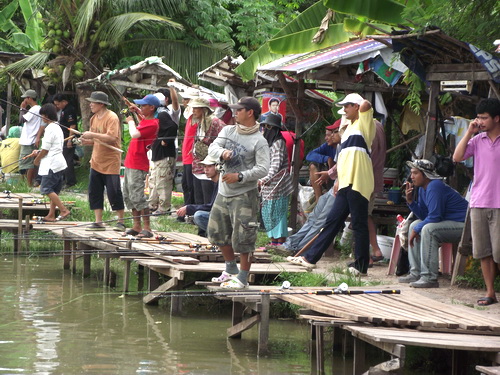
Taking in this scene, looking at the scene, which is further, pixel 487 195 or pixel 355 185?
pixel 355 185

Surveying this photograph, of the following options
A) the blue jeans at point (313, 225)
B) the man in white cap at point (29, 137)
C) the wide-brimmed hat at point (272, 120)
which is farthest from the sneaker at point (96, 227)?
the man in white cap at point (29, 137)

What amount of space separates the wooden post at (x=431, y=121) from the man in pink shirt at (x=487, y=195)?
4.25 ft

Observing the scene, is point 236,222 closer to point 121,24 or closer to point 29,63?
point 121,24

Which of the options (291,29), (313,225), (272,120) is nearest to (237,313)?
(313,225)

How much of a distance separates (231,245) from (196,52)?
13.4 metres

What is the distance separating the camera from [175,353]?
26.8 ft

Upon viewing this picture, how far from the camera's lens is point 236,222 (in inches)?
334

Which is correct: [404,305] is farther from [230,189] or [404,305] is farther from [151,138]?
[151,138]

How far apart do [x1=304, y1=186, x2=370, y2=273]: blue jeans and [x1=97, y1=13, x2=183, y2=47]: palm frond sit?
10.0m

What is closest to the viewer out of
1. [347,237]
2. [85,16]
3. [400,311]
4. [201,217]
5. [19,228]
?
[400,311]

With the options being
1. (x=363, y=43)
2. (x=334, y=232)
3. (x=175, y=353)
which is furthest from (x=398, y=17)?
(x=175, y=353)

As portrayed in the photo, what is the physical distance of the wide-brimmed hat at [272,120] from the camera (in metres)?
11.7

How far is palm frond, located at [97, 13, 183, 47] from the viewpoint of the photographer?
1942 cm

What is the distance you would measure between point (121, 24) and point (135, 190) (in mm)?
8601
